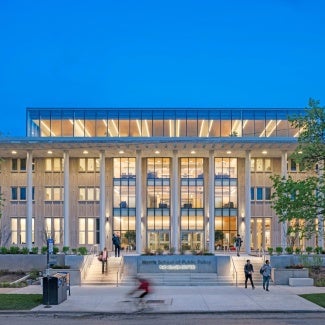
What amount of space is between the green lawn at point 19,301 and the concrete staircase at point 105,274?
7.59 meters

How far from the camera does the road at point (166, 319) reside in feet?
65.7

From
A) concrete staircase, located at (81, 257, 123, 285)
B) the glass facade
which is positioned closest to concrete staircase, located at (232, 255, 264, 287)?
concrete staircase, located at (81, 257, 123, 285)

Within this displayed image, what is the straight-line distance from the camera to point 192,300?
2614 centimetres

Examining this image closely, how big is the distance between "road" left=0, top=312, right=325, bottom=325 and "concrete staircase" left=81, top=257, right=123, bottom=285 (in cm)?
1187

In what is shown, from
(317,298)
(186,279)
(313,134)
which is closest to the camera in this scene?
(313,134)

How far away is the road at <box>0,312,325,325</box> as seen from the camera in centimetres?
2003

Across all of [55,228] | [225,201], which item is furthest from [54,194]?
[225,201]

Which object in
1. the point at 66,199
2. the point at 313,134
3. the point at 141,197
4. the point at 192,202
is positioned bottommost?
the point at 192,202

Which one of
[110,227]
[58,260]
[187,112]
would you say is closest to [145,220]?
[110,227]

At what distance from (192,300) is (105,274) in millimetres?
11636

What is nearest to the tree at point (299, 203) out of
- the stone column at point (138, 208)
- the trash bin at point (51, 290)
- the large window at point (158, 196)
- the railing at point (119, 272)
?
the trash bin at point (51, 290)

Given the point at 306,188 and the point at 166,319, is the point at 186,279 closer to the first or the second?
the point at 306,188

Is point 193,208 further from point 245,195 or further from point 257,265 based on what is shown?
point 257,265

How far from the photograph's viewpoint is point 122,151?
48906 millimetres
